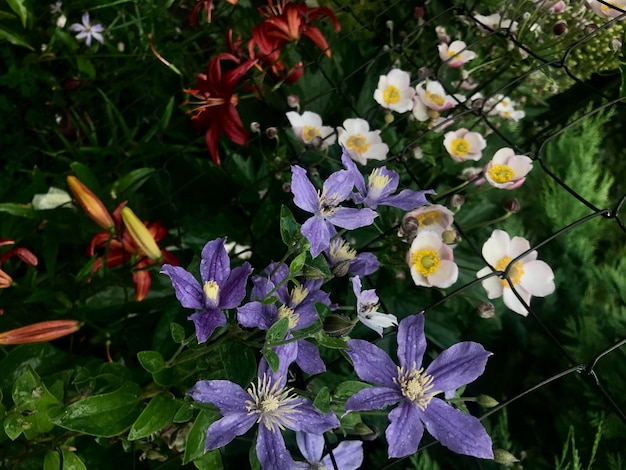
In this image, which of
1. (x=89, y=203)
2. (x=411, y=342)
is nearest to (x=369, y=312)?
(x=411, y=342)

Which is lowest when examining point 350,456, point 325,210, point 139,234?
point 350,456

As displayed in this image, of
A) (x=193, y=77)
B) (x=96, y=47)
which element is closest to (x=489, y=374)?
(x=193, y=77)

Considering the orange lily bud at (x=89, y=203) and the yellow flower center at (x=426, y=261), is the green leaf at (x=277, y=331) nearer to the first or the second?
the yellow flower center at (x=426, y=261)

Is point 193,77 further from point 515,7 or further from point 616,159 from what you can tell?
point 616,159

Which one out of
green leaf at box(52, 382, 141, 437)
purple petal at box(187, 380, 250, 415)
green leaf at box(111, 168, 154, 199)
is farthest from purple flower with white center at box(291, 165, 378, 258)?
green leaf at box(111, 168, 154, 199)

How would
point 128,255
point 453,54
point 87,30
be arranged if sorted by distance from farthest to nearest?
1. point 87,30
2. point 453,54
3. point 128,255

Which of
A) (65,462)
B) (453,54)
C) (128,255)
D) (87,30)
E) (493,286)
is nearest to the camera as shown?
(65,462)

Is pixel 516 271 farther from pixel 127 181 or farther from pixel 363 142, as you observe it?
pixel 127 181
